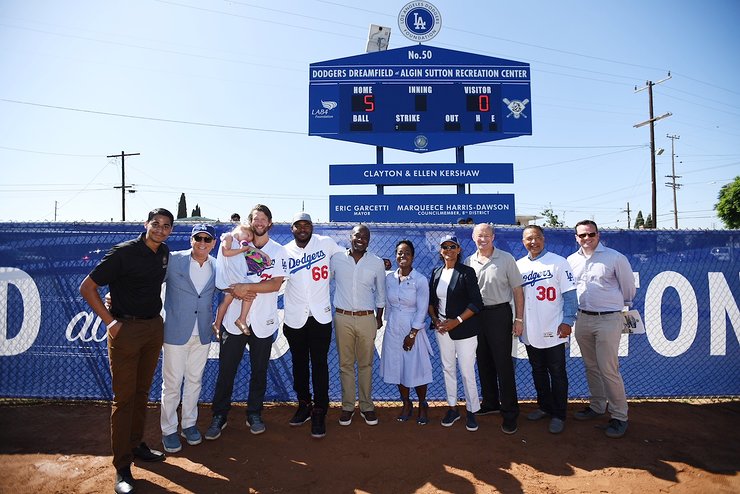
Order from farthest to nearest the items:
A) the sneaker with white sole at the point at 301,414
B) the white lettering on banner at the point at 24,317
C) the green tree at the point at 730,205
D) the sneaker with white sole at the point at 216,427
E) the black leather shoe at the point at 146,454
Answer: the green tree at the point at 730,205
the white lettering on banner at the point at 24,317
the sneaker with white sole at the point at 301,414
the sneaker with white sole at the point at 216,427
the black leather shoe at the point at 146,454

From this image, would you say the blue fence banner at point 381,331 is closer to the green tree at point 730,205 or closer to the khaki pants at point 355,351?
A: the khaki pants at point 355,351

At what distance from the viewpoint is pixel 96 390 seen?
14.6ft

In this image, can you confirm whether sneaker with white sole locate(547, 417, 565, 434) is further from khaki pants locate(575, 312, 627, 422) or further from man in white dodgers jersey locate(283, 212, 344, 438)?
man in white dodgers jersey locate(283, 212, 344, 438)

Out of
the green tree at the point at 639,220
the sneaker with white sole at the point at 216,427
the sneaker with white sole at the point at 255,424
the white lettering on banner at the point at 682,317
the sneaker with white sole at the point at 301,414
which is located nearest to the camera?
the sneaker with white sole at the point at 216,427

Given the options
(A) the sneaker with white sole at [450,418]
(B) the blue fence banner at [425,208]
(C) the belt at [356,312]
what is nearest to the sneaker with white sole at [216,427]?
(C) the belt at [356,312]

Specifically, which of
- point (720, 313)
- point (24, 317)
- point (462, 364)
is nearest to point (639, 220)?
point (720, 313)

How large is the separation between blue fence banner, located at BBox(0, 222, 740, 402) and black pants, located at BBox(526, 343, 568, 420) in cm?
50

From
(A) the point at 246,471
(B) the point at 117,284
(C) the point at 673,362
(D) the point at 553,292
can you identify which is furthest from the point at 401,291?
(C) the point at 673,362

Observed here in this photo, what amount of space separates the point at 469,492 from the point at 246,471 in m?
1.75

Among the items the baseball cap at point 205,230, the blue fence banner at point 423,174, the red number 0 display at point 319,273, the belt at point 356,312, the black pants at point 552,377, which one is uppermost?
the blue fence banner at point 423,174

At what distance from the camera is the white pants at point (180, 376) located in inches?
135

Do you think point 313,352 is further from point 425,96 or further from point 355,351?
point 425,96

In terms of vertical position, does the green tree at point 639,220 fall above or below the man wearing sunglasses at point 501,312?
above

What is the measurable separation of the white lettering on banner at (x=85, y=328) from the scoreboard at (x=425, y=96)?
9.88 m
